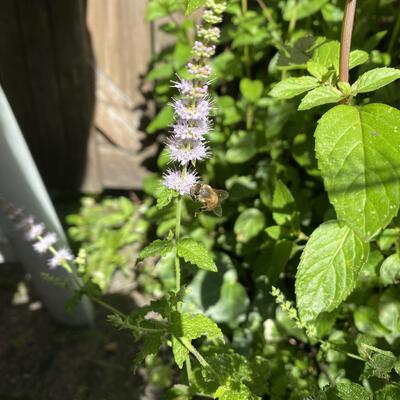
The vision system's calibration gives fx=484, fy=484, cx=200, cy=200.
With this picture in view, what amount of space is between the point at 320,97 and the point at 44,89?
83.7 inches

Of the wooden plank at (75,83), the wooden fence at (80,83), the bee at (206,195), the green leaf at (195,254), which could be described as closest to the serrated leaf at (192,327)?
the green leaf at (195,254)

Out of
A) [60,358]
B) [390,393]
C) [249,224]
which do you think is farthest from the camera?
[60,358]

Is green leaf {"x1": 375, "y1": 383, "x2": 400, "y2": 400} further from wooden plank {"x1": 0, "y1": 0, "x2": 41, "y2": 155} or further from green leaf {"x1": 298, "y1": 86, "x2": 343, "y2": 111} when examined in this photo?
wooden plank {"x1": 0, "y1": 0, "x2": 41, "y2": 155}

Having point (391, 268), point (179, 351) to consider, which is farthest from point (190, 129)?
point (391, 268)

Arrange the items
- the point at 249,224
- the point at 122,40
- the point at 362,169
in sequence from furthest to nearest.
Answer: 1. the point at 122,40
2. the point at 249,224
3. the point at 362,169

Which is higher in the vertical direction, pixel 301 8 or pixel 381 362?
pixel 301 8

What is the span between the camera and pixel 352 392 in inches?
42.2

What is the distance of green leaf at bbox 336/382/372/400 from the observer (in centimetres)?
106

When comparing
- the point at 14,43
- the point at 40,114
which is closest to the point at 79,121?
the point at 40,114

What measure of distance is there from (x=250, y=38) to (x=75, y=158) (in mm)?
1539

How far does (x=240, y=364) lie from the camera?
1359 mm

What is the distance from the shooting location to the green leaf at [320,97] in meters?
1.02

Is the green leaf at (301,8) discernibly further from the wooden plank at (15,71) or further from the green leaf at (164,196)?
the wooden plank at (15,71)

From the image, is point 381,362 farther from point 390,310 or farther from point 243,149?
point 243,149
